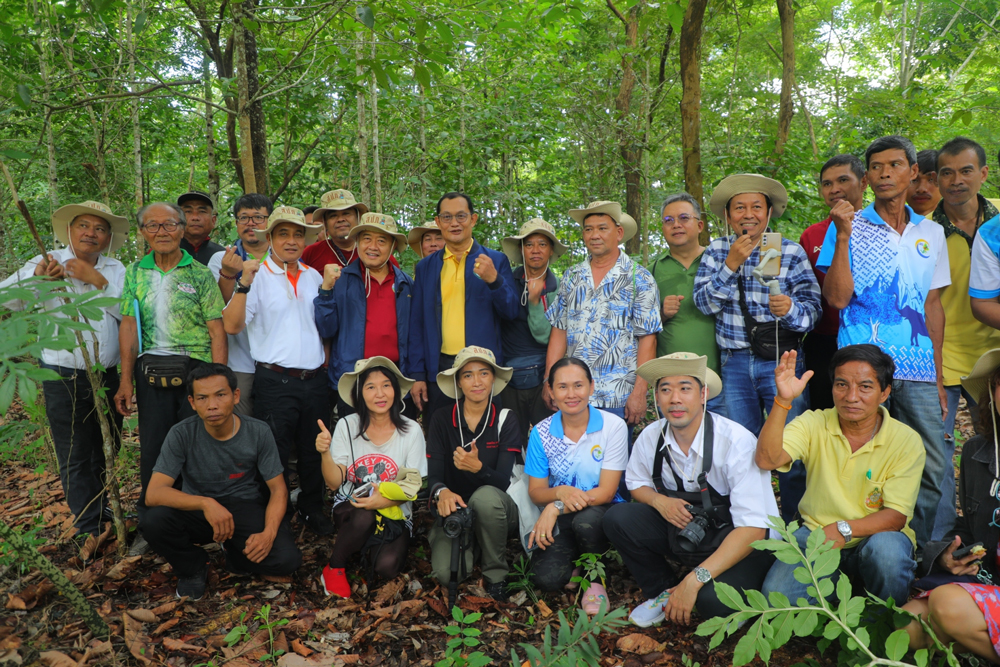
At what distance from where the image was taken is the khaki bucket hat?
3.08 m

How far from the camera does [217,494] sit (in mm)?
4277

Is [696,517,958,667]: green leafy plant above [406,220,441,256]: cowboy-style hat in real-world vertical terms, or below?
below

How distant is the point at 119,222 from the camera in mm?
4688

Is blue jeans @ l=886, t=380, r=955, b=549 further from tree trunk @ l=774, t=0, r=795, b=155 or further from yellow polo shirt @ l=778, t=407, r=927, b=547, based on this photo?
tree trunk @ l=774, t=0, r=795, b=155

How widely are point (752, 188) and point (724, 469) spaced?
193 cm

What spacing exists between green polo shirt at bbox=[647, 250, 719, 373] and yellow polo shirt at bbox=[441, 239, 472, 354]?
1.48 metres

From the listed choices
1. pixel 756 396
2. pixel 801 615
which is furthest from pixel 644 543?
pixel 801 615

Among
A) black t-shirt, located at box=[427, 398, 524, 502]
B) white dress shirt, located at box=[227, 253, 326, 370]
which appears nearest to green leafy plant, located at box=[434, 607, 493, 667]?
black t-shirt, located at box=[427, 398, 524, 502]

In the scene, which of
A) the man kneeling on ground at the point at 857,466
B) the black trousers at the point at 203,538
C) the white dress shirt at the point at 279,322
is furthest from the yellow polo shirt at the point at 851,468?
the white dress shirt at the point at 279,322

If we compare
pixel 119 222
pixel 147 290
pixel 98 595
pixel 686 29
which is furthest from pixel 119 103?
pixel 686 29

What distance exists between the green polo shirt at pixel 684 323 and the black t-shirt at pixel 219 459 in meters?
2.88

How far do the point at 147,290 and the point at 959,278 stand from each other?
5.42 meters

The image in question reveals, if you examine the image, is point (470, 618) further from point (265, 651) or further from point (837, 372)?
point (837, 372)

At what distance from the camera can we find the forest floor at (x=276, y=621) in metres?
3.39
